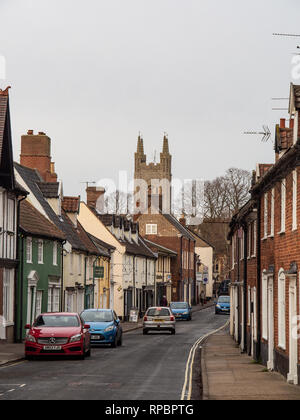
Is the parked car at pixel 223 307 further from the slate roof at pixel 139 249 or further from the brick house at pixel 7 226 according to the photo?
the brick house at pixel 7 226

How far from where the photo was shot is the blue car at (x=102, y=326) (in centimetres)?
3403

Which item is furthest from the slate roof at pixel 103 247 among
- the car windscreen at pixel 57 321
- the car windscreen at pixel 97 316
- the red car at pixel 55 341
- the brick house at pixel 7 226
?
the red car at pixel 55 341

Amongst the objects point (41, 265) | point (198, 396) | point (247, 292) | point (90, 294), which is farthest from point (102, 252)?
point (198, 396)

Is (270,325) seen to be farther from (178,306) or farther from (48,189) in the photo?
(178,306)

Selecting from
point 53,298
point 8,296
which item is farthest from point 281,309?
point 53,298

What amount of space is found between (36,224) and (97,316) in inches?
318

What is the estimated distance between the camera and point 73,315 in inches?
1113

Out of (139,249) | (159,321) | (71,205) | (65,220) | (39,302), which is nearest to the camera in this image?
(39,302)

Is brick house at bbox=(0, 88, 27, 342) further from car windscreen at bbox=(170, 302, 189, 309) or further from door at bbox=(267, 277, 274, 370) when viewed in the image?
car windscreen at bbox=(170, 302, 189, 309)

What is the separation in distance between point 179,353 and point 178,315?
3615cm

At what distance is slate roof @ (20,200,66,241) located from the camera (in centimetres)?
3912

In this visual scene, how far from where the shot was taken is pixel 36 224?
41.1 m

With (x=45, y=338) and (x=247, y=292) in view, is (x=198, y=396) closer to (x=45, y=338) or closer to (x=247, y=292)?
(x=45, y=338)

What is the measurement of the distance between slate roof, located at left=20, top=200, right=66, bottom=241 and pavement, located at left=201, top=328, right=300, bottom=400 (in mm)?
12357
